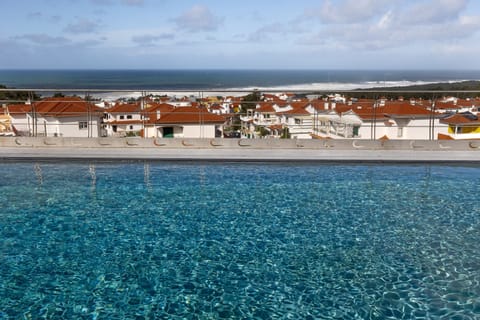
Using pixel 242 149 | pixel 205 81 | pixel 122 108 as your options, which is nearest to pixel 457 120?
pixel 242 149

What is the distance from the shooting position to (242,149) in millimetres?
7621

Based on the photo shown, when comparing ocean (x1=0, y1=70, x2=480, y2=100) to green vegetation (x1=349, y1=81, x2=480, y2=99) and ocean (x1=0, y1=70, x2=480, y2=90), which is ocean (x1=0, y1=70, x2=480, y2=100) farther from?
green vegetation (x1=349, y1=81, x2=480, y2=99)

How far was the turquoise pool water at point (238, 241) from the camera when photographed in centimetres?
316

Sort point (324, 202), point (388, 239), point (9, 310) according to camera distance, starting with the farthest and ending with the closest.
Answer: point (324, 202), point (388, 239), point (9, 310)

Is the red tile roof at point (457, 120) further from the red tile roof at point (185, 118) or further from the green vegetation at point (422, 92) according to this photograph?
the red tile roof at point (185, 118)

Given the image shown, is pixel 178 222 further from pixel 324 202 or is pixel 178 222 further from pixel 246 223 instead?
pixel 324 202

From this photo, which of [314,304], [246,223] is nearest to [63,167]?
[246,223]

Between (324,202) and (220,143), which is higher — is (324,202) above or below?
below

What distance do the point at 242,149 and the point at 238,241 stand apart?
3.45 meters

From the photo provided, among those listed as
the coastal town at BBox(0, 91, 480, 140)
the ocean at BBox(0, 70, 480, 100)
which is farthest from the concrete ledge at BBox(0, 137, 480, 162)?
the ocean at BBox(0, 70, 480, 100)

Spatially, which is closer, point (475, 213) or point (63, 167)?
point (475, 213)

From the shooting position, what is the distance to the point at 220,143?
786 centimetres

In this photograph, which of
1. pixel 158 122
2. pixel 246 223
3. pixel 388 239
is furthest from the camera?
pixel 158 122

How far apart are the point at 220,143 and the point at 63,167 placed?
2.53 m
